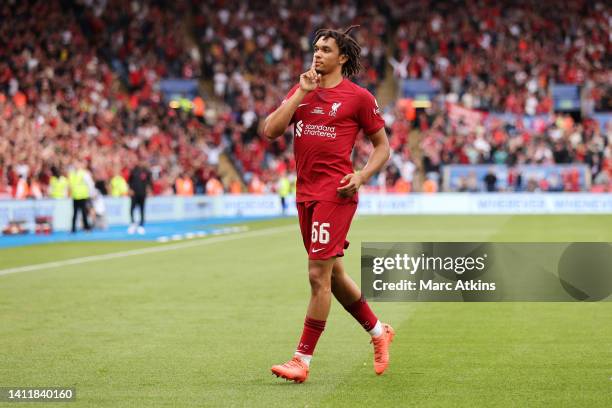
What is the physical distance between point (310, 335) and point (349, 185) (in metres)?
1.11

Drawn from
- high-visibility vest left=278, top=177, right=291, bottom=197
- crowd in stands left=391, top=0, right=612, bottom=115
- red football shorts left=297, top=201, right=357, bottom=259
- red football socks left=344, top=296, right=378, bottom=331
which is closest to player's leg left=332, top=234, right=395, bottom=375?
red football socks left=344, top=296, right=378, bottom=331

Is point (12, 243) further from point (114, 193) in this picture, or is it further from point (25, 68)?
Result: point (25, 68)

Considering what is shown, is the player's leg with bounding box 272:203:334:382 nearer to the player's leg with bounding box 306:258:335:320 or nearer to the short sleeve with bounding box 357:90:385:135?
the player's leg with bounding box 306:258:335:320

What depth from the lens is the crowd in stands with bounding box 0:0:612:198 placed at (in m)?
42.2

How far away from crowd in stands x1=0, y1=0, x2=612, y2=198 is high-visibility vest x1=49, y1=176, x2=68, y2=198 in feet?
15.1

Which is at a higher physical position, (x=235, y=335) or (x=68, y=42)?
(x=68, y=42)

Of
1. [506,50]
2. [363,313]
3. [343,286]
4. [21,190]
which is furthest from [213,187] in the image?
[343,286]

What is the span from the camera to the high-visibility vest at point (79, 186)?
29.0 m

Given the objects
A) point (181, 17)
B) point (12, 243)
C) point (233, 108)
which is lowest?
point (12, 243)

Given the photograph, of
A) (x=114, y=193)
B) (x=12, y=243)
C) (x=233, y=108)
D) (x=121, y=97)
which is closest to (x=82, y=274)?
(x=12, y=243)

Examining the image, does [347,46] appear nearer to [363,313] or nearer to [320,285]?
[320,285]

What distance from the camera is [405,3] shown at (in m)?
53.4

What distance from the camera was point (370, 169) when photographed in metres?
7.59

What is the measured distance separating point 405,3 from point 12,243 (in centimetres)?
3183
